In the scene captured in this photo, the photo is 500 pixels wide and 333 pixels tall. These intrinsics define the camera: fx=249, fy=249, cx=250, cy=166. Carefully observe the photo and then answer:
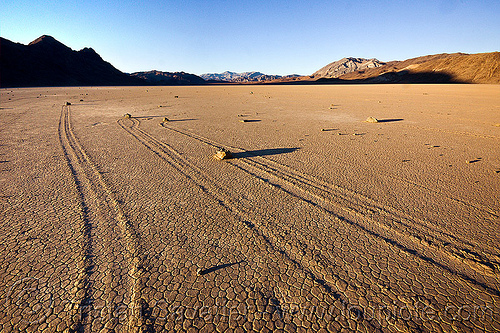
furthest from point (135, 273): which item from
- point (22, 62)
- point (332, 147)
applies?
point (22, 62)

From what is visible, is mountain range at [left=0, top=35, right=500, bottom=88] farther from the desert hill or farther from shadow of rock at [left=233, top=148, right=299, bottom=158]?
shadow of rock at [left=233, top=148, right=299, bottom=158]

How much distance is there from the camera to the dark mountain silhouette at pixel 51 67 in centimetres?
5906

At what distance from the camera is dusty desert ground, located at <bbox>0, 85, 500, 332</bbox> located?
2.06 m

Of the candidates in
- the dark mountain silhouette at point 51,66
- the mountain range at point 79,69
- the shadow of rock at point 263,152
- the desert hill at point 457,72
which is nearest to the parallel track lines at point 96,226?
the shadow of rock at point 263,152

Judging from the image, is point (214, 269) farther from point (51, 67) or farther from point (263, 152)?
point (51, 67)

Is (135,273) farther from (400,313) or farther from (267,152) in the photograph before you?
(267,152)

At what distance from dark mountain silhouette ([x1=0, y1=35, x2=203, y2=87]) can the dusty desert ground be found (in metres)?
72.2

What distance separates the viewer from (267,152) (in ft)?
20.8

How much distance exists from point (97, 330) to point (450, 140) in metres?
8.82

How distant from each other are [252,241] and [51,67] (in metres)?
90.2

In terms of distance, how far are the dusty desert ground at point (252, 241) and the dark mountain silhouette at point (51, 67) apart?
72222 mm

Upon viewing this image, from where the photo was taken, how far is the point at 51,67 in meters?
68.8

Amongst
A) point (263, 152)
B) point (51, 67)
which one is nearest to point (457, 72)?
point (263, 152)

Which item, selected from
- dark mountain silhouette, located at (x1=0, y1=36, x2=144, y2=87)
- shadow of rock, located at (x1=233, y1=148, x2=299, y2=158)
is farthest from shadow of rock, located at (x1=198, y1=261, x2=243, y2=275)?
dark mountain silhouette, located at (x1=0, y1=36, x2=144, y2=87)
